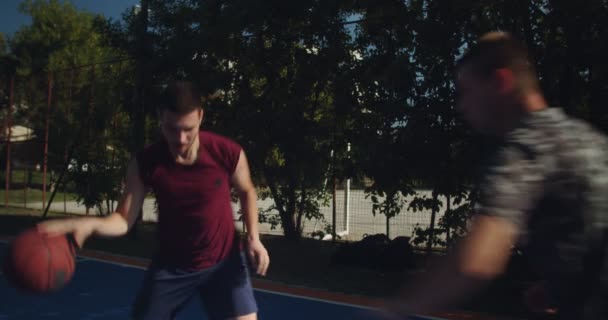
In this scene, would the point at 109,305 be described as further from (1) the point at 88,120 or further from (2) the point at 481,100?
(1) the point at 88,120

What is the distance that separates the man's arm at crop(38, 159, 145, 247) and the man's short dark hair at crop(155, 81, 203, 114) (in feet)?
1.28

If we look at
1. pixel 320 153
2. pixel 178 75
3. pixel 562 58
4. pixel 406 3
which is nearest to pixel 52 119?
pixel 178 75

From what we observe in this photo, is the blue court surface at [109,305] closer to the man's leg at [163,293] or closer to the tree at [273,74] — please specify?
the man's leg at [163,293]

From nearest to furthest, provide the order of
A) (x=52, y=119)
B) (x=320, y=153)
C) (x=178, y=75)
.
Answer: (x=320, y=153)
(x=178, y=75)
(x=52, y=119)

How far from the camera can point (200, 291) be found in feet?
10.0

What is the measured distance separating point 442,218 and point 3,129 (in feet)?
68.2

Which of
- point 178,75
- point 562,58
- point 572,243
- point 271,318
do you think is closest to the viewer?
point 572,243

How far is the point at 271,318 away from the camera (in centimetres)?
554

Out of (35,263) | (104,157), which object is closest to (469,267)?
(35,263)

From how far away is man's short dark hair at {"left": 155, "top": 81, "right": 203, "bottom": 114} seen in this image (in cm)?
283

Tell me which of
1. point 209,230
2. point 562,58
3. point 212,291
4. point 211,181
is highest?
point 562,58

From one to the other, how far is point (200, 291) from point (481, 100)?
200cm

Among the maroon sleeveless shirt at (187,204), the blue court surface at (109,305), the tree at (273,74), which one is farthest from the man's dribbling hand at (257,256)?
the tree at (273,74)

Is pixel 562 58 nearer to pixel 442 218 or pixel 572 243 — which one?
pixel 442 218
